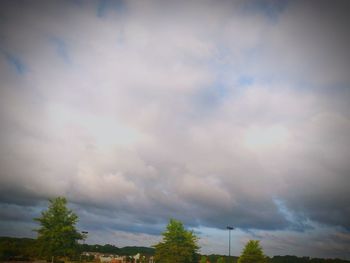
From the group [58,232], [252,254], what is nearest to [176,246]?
[252,254]

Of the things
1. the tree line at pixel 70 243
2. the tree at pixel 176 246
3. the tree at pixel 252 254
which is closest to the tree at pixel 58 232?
the tree line at pixel 70 243

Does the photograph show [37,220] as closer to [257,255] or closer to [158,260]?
[158,260]

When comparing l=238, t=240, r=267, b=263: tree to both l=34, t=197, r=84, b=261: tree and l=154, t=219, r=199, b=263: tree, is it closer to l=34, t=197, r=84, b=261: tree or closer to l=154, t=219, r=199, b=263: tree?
l=154, t=219, r=199, b=263: tree

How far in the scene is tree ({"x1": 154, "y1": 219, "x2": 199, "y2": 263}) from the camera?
5393 cm

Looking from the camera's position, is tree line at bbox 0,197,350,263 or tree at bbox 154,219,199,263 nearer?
tree line at bbox 0,197,350,263

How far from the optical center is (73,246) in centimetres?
4319

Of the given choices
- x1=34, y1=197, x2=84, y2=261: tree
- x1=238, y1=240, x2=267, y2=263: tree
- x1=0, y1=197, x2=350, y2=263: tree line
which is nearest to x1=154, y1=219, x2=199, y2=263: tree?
x1=0, y1=197, x2=350, y2=263: tree line

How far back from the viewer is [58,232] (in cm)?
4188

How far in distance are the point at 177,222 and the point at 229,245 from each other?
69.9ft

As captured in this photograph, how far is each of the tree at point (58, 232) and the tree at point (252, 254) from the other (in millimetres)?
30539

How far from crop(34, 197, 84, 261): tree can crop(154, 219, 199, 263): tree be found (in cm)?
1733

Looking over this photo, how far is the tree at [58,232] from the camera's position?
4150cm

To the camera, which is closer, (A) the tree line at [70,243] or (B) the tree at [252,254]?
(A) the tree line at [70,243]

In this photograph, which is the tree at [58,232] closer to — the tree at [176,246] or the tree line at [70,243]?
the tree line at [70,243]
